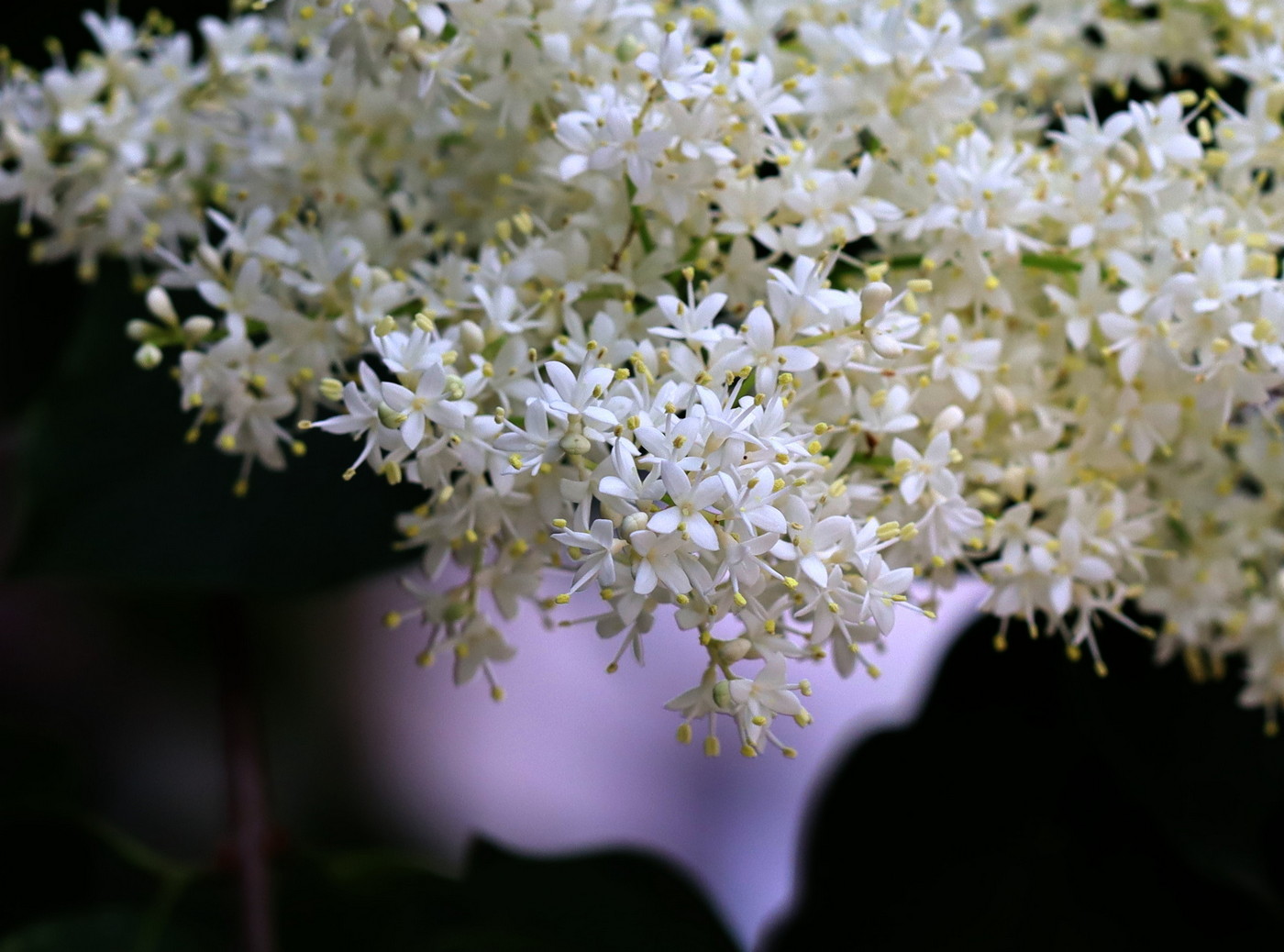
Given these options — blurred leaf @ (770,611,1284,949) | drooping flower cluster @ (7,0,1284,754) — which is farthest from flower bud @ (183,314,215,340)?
blurred leaf @ (770,611,1284,949)

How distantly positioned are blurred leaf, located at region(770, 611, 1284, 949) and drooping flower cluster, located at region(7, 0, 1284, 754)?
30 cm

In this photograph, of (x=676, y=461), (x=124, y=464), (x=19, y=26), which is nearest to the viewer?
(x=676, y=461)

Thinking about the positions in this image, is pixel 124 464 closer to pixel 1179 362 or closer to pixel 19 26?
pixel 19 26

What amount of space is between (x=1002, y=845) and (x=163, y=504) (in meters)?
0.69

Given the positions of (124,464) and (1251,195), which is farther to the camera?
(124,464)

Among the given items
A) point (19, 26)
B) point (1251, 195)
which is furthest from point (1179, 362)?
point (19, 26)

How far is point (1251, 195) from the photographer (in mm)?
596

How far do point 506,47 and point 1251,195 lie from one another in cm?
37

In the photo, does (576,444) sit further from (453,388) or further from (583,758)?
(583,758)

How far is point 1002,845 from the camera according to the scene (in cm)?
98

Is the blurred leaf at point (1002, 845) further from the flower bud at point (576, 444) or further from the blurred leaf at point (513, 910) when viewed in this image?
the flower bud at point (576, 444)

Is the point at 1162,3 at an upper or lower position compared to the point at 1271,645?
upper

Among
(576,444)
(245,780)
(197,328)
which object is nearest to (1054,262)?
(576,444)

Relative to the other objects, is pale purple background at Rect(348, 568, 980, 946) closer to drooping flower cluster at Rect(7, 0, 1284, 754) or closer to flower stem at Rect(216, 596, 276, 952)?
flower stem at Rect(216, 596, 276, 952)
